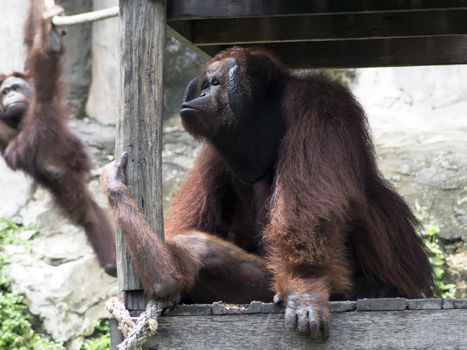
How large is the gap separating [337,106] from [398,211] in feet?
2.39

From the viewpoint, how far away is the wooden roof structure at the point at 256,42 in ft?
14.3

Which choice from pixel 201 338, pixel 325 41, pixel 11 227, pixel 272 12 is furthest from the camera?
pixel 11 227

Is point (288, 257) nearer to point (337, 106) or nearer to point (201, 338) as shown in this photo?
point (201, 338)

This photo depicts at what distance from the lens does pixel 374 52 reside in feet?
19.2

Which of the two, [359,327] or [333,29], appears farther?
[333,29]

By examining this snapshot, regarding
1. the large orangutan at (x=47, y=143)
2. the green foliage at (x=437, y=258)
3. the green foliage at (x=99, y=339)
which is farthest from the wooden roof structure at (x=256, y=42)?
the large orangutan at (x=47, y=143)

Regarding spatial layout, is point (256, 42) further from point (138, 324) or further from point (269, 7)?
point (138, 324)

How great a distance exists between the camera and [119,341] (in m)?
4.37

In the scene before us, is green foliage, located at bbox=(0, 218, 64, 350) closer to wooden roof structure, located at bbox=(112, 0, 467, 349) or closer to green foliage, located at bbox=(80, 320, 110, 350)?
green foliage, located at bbox=(80, 320, 110, 350)

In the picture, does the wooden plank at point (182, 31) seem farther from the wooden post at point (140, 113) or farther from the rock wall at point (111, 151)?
the rock wall at point (111, 151)

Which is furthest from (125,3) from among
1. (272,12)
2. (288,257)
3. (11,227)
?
(11,227)

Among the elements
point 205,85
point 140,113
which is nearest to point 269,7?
point 205,85

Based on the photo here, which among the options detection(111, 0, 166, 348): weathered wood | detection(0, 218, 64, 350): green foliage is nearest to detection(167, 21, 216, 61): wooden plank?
detection(111, 0, 166, 348): weathered wood

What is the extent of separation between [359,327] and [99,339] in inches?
184
